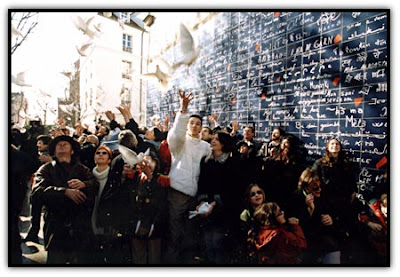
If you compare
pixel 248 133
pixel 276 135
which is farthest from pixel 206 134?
pixel 276 135

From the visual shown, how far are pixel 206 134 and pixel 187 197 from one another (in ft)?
1.90

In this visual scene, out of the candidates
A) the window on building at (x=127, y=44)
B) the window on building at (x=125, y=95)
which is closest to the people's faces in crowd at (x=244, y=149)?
the window on building at (x=125, y=95)

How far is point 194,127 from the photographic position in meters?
2.83

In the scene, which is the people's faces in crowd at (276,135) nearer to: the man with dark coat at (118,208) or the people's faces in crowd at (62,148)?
the man with dark coat at (118,208)

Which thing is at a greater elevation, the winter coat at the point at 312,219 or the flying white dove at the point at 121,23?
the flying white dove at the point at 121,23

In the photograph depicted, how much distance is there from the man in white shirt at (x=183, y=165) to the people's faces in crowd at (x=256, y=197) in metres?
0.50

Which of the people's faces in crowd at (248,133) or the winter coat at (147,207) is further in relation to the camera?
the people's faces in crowd at (248,133)

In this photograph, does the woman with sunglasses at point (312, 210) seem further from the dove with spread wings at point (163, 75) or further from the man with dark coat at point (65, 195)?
the man with dark coat at point (65, 195)

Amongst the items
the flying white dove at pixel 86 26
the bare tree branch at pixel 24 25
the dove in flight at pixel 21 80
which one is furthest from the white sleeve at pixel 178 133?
the bare tree branch at pixel 24 25

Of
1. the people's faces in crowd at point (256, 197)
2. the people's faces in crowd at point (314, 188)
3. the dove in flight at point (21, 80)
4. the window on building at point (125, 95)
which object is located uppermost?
the dove in flight at point (21, 80)

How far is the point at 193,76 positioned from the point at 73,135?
119 centimetres

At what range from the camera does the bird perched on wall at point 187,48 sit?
2.84 m

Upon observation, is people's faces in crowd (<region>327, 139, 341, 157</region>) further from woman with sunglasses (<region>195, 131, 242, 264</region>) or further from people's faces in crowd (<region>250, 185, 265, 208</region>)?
woman with sunglasses (<region>195, 131, 242, 264</region>)

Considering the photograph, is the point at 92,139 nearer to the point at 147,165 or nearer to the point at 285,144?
the point at 147,165
